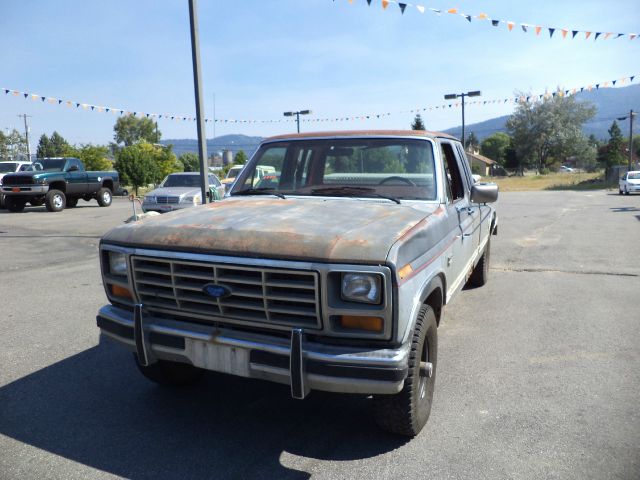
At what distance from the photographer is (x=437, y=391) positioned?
12.4 ft

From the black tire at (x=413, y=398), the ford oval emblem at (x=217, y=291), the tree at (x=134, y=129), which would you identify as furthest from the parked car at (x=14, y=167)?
the tree at (x=134, y=129)

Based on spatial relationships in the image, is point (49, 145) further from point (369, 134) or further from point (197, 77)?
point (369, 134)

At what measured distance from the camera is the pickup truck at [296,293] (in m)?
2.59

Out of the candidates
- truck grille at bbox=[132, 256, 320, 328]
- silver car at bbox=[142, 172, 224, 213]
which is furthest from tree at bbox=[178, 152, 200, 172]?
truck grille at bbox=[132, 256, 320, 328]

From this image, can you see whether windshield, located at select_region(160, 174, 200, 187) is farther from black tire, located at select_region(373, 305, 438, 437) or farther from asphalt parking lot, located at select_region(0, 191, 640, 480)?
black tire, located at select_region(373, 305, 438, 437)

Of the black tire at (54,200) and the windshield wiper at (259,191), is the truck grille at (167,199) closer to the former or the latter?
the black tire at (54,200)

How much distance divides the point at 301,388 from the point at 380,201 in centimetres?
168

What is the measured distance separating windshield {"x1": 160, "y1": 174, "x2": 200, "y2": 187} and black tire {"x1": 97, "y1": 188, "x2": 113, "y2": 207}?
7599 millimetres

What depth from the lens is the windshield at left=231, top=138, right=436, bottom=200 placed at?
407cm

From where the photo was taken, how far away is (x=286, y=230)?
2.85 m

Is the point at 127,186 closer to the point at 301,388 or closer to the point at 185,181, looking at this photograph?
the point at 185,181

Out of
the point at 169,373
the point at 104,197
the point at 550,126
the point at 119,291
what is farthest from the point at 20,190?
the point at 550,126

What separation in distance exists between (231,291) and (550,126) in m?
78.5

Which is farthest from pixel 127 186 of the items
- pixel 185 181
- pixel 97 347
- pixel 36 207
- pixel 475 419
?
pixel 475 419
